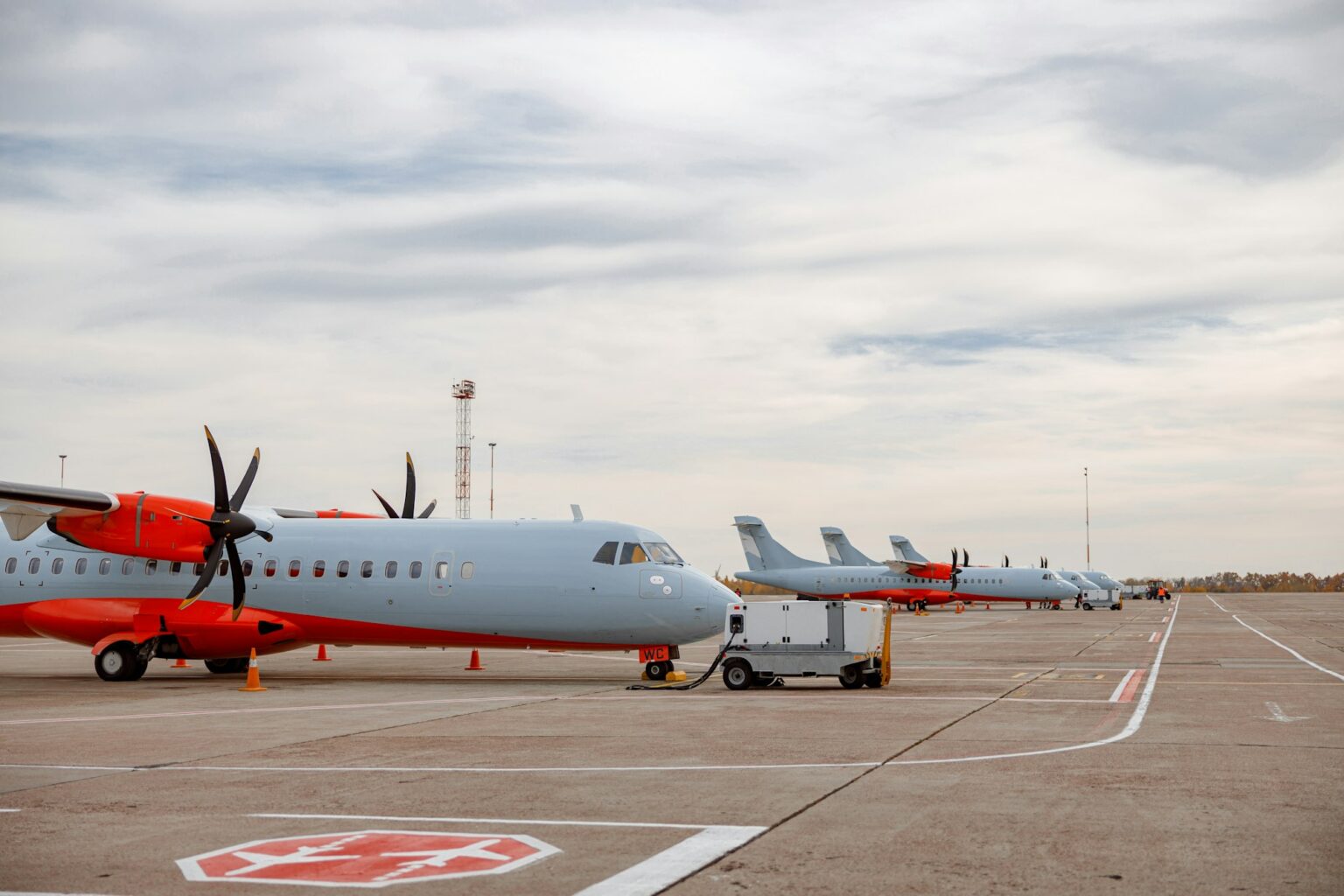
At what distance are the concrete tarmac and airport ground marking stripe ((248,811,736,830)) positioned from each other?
0.04 meters

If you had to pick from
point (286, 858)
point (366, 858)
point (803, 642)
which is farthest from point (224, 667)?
point (366, 858)

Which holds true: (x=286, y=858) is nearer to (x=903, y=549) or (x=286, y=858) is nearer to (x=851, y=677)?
(x=851, y=677)

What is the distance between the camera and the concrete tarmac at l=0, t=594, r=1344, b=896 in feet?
26.9

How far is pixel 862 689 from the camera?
2316 cm

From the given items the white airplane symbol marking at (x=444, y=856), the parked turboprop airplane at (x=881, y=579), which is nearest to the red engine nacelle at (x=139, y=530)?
the white airplane symbol marking at (x=444, y=856)

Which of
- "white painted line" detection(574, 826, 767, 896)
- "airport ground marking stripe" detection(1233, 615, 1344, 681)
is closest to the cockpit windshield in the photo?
"airport ground marking stripe" detection(1233, 615, 1344, 681)

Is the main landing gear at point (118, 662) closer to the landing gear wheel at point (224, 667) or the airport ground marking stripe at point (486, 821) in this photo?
the landing gear wheel at point (224, 667)

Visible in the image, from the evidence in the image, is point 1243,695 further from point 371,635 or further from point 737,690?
point 371,635

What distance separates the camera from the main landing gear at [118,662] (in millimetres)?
26766

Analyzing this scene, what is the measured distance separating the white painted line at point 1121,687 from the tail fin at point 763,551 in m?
56.2

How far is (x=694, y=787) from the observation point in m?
11.7

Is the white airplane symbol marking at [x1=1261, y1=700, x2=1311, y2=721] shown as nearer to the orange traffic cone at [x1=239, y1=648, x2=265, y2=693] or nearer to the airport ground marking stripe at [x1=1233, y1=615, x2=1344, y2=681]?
the airport ground marking stripe at [x1=1233, y1=615, x2=1344, y2=681]

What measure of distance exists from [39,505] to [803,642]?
49.0 feet

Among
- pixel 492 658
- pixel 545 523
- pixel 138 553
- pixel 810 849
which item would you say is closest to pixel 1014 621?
pixel 492 658
